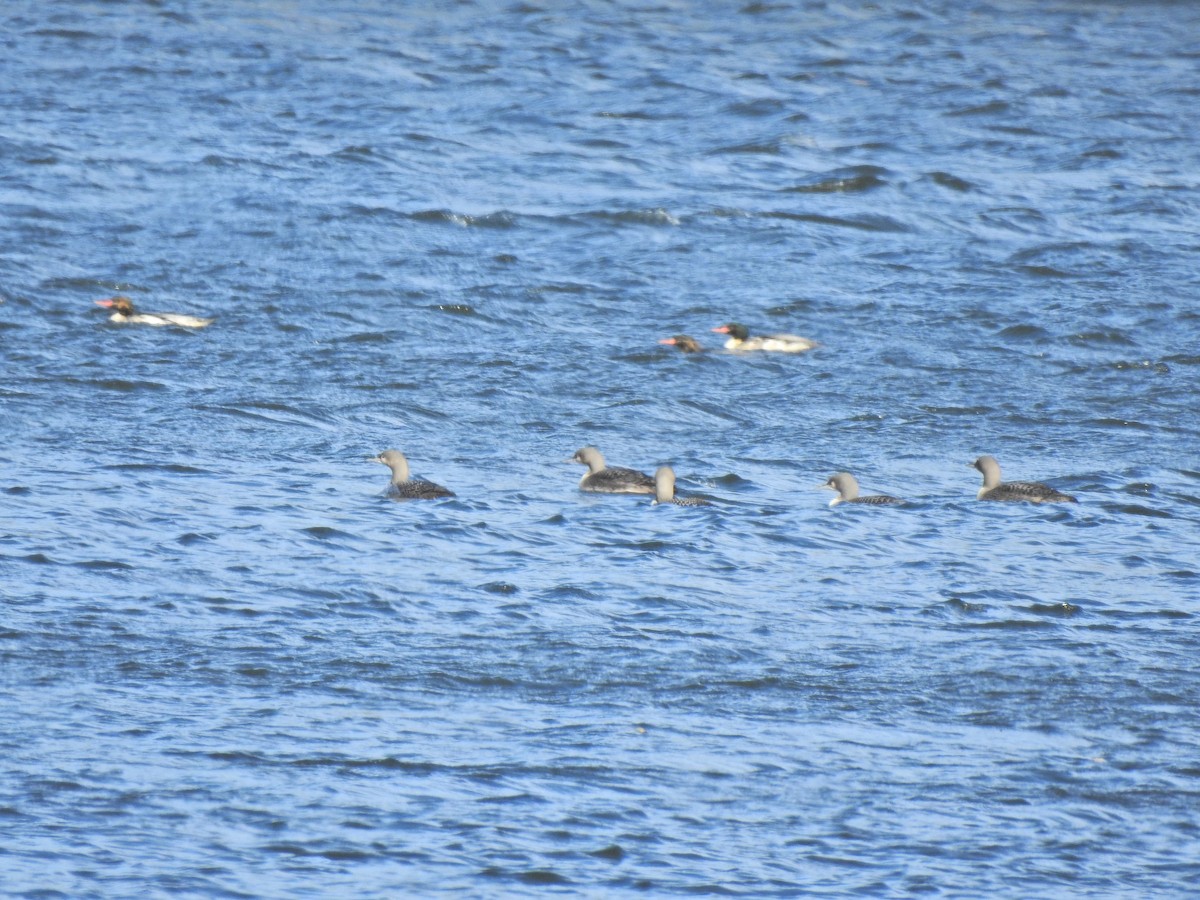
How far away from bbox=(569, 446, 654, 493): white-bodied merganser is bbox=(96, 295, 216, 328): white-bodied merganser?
517 centimetres

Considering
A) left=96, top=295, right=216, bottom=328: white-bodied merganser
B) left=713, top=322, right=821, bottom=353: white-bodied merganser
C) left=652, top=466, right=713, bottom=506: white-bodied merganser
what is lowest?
left=713, top=322, right=821, bottom=353: white-bodied merganser

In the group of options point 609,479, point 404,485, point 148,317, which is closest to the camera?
point 404,485

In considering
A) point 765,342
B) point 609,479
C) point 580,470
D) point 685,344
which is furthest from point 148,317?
point 609,479

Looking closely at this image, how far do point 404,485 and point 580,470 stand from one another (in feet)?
5.15

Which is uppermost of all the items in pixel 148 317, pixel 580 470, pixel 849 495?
pixel 148 317

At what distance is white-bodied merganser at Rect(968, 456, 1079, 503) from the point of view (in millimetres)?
13117

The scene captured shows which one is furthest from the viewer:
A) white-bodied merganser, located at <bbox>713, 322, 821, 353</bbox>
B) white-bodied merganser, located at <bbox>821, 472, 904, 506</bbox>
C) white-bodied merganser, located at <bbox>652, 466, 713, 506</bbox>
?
white-bodied merganser, located at <bbox>713, 322, 821, 353</bbox>

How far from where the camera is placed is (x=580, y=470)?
13.9 meters

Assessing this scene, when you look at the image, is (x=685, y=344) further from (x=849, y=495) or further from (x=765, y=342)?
(x=849, y=495)

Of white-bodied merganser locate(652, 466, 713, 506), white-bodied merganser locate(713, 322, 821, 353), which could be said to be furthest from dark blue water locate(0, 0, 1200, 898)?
white-bodied merganser locate(713, 322, 821, 353)

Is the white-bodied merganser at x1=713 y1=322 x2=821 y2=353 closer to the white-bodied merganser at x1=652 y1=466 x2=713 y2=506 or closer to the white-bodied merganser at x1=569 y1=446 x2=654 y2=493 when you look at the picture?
the white-bodied merganser at x1=569 y1=446 x2=654 y2=493

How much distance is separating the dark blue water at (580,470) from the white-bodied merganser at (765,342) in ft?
1.18

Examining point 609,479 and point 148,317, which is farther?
point 148,317

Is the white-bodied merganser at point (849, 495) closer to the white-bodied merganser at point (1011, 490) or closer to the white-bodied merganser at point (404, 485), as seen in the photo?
the white-bodied merganser at point (1011, 490)
